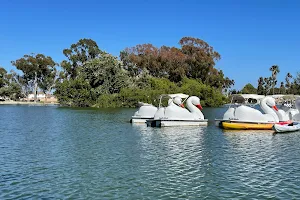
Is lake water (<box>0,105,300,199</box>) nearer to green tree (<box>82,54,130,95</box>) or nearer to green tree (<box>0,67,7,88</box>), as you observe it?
green tree (<box>82,54,130,95</box>)

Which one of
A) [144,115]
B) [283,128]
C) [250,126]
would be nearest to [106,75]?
[144,115]

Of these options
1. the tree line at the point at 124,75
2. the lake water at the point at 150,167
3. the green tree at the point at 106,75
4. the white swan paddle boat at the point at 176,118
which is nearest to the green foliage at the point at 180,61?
the tree line at the point at 124,75

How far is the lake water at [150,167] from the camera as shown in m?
10.4

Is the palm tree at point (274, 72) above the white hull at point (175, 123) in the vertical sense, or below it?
above

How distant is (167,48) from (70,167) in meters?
65.8

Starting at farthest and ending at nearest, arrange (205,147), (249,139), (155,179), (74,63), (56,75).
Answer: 1. (56,75)
2. (74,63)
3. (249,139)
4. (205,147)
5. (155,179)

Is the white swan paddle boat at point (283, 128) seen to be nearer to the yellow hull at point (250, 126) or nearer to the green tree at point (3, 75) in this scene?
the yellow hull at point (250, 126)

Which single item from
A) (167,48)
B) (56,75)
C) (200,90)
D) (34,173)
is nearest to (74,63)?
(56,75)

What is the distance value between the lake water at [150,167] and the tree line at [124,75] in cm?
3901

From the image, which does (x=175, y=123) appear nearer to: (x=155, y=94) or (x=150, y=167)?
(x=150, y=167)

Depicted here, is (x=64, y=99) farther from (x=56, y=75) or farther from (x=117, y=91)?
(x=56, y=75)

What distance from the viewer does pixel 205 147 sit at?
59.1 ft

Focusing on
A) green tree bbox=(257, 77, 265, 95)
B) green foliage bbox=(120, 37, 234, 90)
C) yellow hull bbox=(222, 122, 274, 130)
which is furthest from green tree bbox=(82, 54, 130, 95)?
green tree bbox=(257, 77, 265, 95)

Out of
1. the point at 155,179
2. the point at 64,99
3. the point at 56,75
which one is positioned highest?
the point at 56,75
